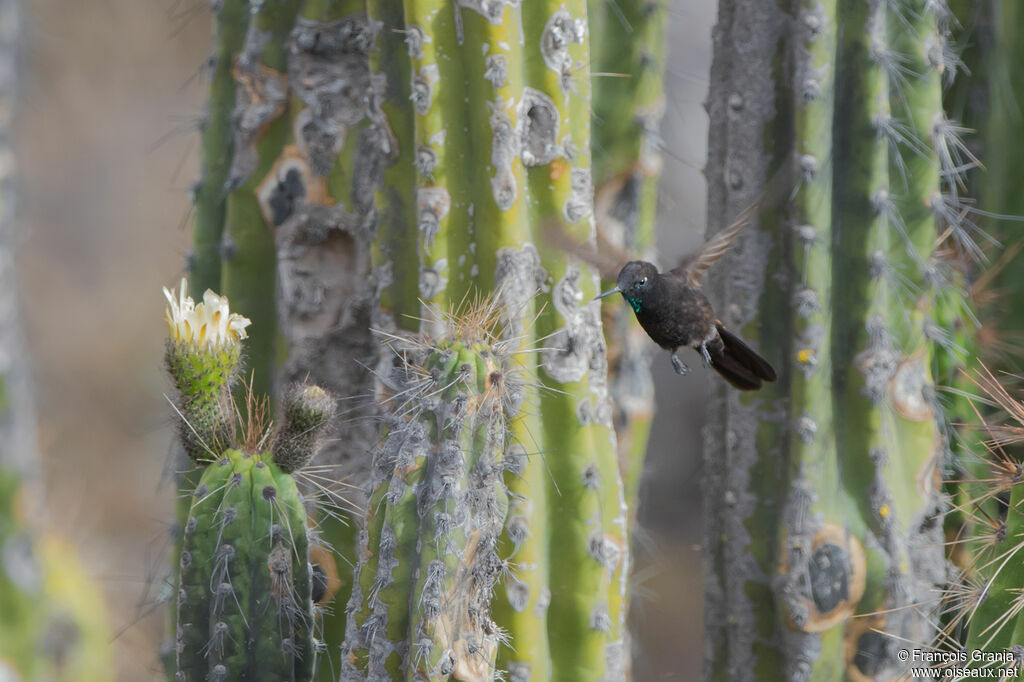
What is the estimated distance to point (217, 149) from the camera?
75.7 inches

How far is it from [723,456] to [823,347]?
0.36 metres

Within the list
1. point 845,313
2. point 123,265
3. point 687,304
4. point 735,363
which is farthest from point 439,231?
point 123,265

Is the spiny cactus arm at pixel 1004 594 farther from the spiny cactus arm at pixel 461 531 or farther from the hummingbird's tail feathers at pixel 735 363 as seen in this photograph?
the spiny cactus arm at pixel 461 531

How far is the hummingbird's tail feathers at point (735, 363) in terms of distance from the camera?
1.70 metres

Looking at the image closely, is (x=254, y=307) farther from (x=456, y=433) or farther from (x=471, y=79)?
(x=456, y=433)

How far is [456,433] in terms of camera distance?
1189 millimetres

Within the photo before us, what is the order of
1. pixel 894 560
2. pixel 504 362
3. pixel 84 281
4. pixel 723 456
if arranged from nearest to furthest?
pixel 504 362 < pixel 894 560 < pixel 723 456 < pixel 84 281

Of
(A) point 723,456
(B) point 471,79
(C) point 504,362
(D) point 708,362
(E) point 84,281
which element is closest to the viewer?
(C) point 504,362

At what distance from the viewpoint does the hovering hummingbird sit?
1.49m

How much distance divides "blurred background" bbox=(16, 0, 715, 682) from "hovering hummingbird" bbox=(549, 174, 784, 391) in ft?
8.84

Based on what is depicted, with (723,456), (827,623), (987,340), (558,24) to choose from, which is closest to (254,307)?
(558,24)

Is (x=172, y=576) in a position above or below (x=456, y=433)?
below

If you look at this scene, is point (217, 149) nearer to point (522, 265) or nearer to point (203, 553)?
point (522, 265)

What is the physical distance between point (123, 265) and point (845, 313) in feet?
13.1
